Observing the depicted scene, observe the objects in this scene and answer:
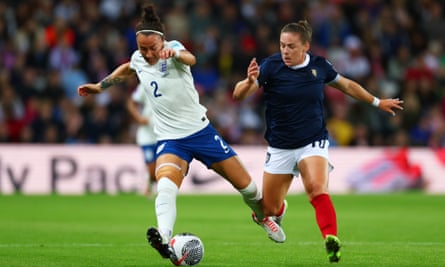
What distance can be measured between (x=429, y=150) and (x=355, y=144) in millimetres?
1891

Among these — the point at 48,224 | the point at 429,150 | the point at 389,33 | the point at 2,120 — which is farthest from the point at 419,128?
the point at 48,224

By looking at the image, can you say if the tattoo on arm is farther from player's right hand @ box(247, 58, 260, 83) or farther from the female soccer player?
player's right hand @ box(247, 58, 260, 83)

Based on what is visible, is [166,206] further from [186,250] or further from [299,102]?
[299,102]

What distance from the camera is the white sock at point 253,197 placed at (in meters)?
10.1

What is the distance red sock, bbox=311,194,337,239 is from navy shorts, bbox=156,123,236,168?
1.06 meters

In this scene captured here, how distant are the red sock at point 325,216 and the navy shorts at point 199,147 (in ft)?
3.47

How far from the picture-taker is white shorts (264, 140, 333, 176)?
9805mm

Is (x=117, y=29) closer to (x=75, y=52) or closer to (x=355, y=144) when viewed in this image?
(x=75, y=52)

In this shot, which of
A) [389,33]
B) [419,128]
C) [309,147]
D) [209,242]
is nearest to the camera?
[309,147]

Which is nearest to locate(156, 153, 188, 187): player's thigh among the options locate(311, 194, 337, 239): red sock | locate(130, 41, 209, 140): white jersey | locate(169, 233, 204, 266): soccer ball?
locate(130, 41, 209, 140): white jersey

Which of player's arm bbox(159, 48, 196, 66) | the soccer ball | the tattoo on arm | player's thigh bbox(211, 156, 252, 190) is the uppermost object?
player's arm bbox(159, 48, 196, 66)

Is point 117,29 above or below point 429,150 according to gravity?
above

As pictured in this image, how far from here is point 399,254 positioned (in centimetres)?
987

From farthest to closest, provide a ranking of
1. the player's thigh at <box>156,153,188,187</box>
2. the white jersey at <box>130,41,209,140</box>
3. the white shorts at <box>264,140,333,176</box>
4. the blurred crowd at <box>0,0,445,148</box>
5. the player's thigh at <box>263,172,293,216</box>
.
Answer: the blurred crowd at <box>0,0,445,148</box>, the player's thigh at <box>263,172,293,216</box>, the white shorts at <box>264,140,333,176</box>, the white jersey at <box>130,41,209,140</box>, the player's thigh at <box>156,153,188,187</box>
